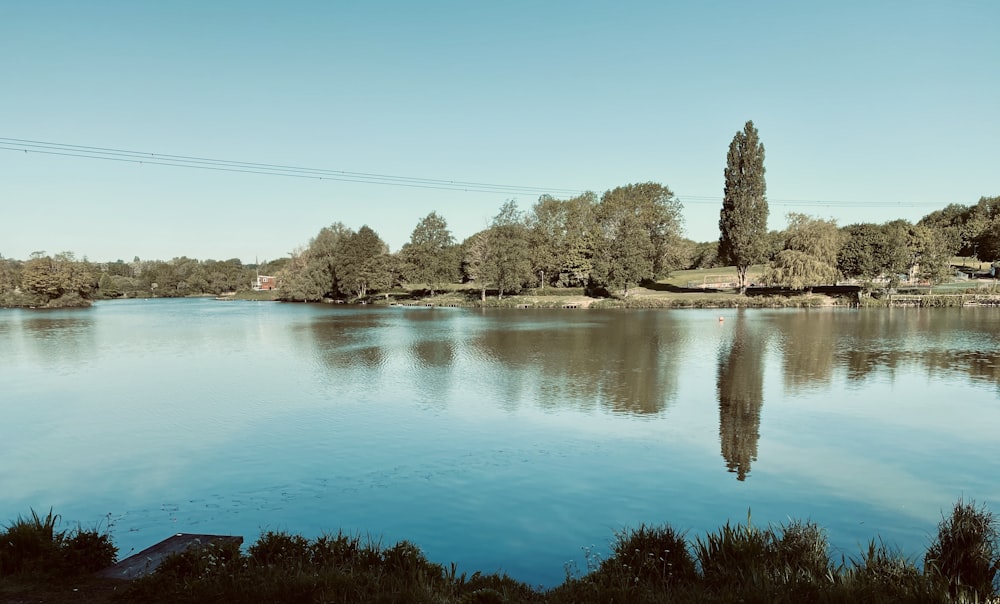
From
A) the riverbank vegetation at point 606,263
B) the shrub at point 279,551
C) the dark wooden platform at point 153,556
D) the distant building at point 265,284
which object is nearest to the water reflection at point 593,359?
the shrub at point 279,551

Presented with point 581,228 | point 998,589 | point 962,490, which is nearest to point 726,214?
A: point 581,228

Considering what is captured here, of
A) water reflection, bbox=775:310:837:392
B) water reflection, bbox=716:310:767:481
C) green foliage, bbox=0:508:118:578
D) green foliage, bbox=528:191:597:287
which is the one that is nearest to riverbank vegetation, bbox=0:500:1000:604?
green foliage, bbox=0:508:118:578

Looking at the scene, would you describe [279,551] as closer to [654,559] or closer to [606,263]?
[654,559]

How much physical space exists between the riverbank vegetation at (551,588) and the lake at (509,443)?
4.23ft

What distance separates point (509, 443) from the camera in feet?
50.6

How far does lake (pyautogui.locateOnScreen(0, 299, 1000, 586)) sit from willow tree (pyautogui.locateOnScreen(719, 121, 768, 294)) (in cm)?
3528

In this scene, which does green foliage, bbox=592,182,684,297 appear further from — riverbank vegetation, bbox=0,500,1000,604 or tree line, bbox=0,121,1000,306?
riverbank vegetation, bbox=0,500,1000,604

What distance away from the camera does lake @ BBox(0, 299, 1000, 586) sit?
10.5 meters

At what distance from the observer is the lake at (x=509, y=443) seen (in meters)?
10.5

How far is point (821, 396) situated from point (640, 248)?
5674 centimetres

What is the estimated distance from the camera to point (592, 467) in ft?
43.8

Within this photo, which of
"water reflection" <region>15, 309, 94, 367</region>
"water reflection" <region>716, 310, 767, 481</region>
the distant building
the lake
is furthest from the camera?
the distant building

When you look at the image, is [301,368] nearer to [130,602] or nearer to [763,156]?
[130,602]

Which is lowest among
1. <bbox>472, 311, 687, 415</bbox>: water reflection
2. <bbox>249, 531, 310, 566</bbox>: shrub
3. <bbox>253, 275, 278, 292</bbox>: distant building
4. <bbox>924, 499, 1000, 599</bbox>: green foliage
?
<bbox>472, 311, 687, 415</bbox>: water reflection
